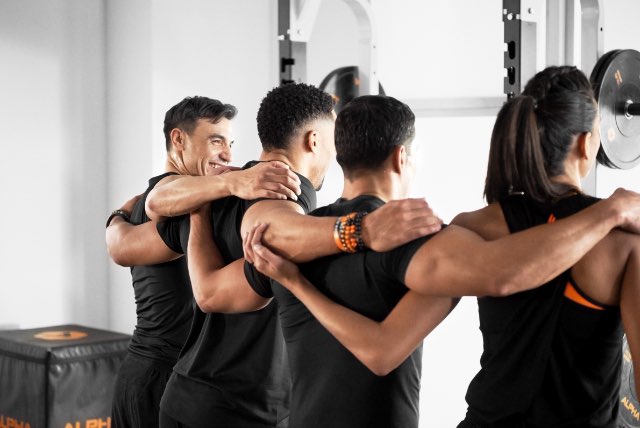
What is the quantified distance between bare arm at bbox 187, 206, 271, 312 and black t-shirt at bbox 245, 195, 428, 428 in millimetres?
236

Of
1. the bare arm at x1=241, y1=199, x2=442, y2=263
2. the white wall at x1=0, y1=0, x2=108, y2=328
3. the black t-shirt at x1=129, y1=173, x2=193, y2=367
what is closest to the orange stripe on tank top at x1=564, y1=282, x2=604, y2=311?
the bare arm at x1=241, y1=199, x2=442, y2=263

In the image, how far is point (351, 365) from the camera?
5.19 ft

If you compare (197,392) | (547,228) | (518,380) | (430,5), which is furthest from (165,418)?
(430,5)

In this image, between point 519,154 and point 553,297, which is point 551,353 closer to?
point 553,297

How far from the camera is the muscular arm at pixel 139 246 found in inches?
94.1

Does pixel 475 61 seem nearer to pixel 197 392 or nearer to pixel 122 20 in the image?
pixel 122 20

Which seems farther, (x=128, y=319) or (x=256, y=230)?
(x=128, y=319)

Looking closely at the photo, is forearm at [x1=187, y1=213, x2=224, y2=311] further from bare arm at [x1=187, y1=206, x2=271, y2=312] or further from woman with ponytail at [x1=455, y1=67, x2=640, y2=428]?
woman with ponytail at [x1=455, y1=67, x2=640, y2=428]

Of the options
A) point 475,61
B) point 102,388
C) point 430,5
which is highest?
point 430,5

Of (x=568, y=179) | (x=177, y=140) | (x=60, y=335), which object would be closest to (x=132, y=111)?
(x=60, y=335)

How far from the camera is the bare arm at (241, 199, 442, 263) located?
1483 millimetres

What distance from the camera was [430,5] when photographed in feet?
14.4

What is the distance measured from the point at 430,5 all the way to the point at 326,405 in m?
3.16

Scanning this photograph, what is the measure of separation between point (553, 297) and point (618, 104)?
1256 millimetres
